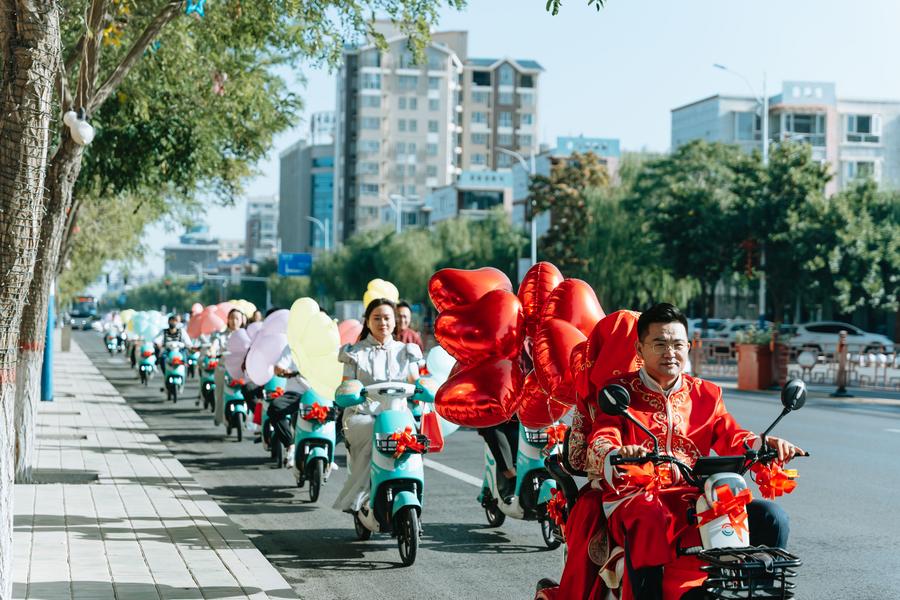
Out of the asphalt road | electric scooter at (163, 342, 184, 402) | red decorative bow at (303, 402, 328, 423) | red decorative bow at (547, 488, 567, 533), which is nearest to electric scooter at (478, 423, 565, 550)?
the asphalt road

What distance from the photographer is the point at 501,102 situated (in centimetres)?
14775

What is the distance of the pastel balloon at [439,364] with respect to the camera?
1062 centimetres

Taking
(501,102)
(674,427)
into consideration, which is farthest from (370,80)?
(674,427)

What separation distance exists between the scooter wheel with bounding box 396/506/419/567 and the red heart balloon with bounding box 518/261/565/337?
1403 mm

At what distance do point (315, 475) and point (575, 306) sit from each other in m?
4.84

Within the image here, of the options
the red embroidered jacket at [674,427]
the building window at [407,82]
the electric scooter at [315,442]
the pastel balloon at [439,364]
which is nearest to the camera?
the red embroidered jacket at [674,427]

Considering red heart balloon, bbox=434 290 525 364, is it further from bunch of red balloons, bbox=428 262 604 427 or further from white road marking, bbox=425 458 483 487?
white road marking, bbox=425 458 483 487

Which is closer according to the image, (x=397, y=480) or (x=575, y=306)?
(x=575, y=306)

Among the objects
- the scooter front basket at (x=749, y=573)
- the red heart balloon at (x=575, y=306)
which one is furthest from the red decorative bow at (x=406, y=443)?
the scooter front basket at (x=749, y=573)

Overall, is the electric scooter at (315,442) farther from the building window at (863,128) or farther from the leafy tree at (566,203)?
the building window at (863,128)

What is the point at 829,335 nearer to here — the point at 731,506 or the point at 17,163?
the point at 17,163

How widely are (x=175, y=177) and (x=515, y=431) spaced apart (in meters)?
8.91

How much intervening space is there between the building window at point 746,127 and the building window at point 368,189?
223 feet

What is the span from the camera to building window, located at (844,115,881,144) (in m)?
79.0
